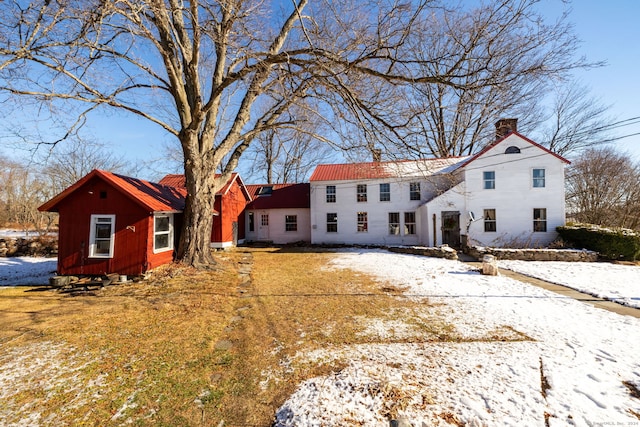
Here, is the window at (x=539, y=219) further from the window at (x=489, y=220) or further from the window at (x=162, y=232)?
the window at (x=162, y=232)

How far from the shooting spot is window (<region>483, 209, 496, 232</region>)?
15453 millimetres

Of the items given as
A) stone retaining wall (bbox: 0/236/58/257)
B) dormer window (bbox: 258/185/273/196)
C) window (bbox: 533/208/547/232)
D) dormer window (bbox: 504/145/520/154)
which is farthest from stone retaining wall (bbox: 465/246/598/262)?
stone retaining wall (bbox: 0/236/58/257)

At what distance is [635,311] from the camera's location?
5668mm

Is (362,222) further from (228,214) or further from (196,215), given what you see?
(196,215)

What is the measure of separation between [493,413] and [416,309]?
3410mm

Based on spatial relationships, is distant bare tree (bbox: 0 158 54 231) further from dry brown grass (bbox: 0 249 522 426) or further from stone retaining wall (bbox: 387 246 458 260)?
stone retaining wall (bbox: 387 246 458 260)

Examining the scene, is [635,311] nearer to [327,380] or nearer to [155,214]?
[327,380]

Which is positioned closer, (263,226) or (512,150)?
(512,150)

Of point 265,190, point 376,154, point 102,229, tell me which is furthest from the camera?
point 265,190

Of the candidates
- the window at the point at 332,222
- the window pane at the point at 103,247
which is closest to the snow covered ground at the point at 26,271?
the window pane at the point at 103,247

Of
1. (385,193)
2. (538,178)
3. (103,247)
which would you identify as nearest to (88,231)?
(103,247)

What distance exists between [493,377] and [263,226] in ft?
62.1

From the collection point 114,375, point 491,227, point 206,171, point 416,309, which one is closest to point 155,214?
point 206,171

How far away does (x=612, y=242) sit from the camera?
454 inches
